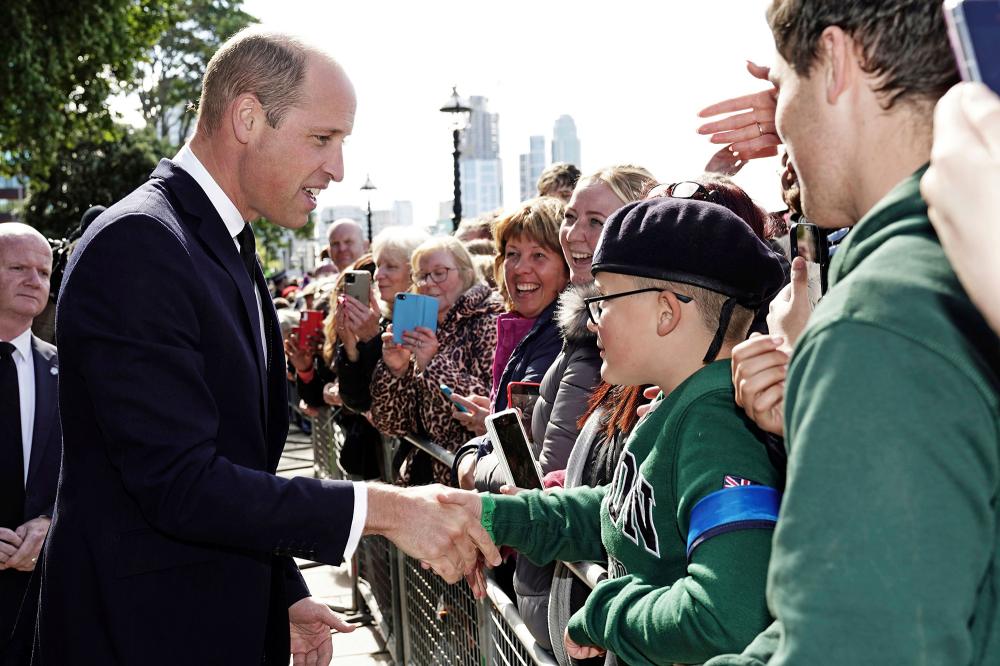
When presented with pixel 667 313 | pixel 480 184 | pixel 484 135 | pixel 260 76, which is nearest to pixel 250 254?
pixel 260 76

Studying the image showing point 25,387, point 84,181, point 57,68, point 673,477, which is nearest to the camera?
point 673,477

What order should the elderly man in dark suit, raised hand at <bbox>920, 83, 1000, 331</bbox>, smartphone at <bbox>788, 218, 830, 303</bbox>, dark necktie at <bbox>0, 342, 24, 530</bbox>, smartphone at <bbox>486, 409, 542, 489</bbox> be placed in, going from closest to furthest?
raised hand at <bbox>920, 83, 1000, 331</bbox> < smartphone at <bbox>788, 218, 830, 303</bbox> < smartphone at <bbox>486, 409, 542, 489</bbox> < the elderly man in dark suit < dark necktie at <bbox>0, 342, 24, 530</bbox>

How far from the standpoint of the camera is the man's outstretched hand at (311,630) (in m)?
2.91

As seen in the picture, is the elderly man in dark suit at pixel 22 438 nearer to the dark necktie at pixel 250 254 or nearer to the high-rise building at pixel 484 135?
the dark necktie at pixel 250 254

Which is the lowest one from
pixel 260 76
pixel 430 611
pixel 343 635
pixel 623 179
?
pixel 343 635

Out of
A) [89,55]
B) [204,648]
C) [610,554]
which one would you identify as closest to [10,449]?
[204,648]

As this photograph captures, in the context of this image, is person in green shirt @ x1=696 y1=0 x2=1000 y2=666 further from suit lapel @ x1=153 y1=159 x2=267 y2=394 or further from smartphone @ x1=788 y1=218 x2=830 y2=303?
suit lapel @ x1=153 y1=159 x2=267 y2=394

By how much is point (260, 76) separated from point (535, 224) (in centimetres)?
199

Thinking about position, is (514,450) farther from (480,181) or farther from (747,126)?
(480,181)

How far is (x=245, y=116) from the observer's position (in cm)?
260

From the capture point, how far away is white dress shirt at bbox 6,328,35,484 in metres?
3.86

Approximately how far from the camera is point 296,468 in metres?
11.1

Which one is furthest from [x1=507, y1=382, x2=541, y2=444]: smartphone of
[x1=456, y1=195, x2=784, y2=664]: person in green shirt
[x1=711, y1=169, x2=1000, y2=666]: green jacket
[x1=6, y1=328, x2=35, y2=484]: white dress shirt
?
[x1=711, y1=169, x2=1000, y2=666]: green jacket

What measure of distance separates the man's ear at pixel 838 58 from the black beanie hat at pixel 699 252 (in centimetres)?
90
